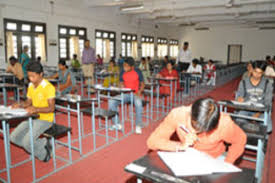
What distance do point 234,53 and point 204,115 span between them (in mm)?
20350

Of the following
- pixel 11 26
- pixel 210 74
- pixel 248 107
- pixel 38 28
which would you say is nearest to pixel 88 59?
pixel 38 28

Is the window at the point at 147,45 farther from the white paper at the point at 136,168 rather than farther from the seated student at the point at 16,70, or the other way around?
the white paper at the point at 136,168

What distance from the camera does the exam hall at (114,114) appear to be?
4.23 feet

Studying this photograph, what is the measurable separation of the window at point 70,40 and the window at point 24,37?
0.88 meters

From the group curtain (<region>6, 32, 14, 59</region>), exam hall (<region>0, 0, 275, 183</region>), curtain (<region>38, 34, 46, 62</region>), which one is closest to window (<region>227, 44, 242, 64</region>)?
exam hall (<region>0, 0, 275, 183</region>)

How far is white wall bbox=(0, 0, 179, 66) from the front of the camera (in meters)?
8.05

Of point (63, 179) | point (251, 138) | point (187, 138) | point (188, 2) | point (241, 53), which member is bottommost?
point (63, 179)

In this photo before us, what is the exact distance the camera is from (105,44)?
478 inches

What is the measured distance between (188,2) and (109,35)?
4250mm

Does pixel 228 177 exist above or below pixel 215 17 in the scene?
below

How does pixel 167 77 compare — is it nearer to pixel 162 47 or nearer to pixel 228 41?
pixel 162 47

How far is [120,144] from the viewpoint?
326 centimetres

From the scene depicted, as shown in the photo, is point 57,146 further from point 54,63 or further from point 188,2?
point 188,2

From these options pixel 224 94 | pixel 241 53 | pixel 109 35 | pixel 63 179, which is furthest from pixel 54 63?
pixel 241 53
